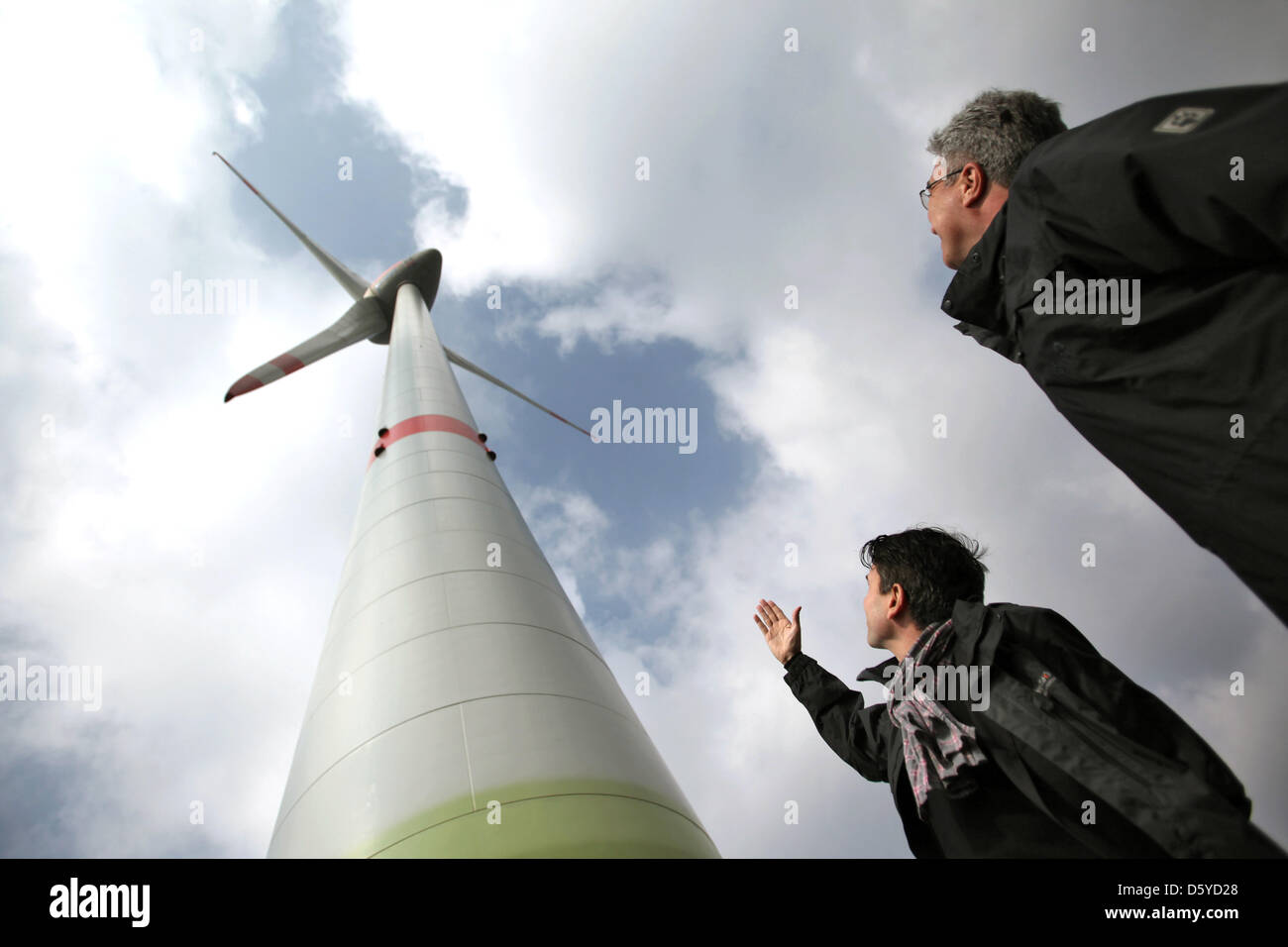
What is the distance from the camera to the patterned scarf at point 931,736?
3289mm

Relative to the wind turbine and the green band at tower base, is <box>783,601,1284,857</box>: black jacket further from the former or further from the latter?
the wind turbine

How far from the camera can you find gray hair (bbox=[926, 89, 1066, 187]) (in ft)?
11.5

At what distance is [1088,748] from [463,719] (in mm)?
3416

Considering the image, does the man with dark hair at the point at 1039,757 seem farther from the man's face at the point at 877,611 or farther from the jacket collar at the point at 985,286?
the jacket collar at the point at 985,286

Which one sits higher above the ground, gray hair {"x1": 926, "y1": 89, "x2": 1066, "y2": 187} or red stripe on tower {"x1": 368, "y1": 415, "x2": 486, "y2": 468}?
red stripe on tower {"x1": 368, "y1": 415, "x2": 486, "y2": 468}

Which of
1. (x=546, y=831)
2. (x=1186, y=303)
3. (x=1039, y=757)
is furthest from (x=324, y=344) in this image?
(x=1186, y=303)

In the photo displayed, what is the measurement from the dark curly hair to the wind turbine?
204 centimetres

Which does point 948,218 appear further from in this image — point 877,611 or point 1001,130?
point 877,611

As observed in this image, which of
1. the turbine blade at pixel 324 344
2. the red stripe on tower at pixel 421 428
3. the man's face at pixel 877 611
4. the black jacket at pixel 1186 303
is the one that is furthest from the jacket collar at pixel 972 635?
the turbine blade at pixel 324 344

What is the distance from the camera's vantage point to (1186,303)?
6.83 ft

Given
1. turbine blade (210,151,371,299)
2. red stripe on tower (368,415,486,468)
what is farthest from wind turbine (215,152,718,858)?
turbine blade (210,151,371,299)

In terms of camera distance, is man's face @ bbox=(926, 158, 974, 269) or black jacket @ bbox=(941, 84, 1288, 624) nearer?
black jacket @ bbox=(941, 84, 1288, 624)
